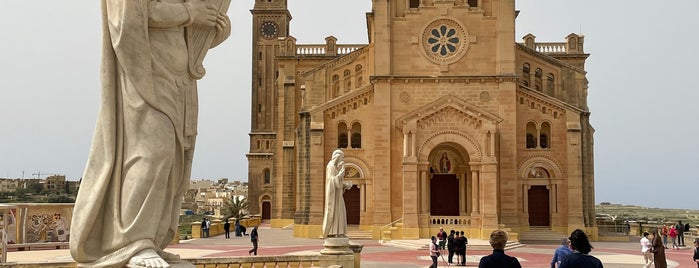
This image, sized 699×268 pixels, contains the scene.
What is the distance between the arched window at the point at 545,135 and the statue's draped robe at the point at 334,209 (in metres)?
26.8

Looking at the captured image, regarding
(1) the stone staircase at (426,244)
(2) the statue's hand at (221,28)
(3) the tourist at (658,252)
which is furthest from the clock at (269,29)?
(2) the statue's hand at (221,28)

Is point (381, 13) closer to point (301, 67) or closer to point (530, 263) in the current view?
point (301, 67)

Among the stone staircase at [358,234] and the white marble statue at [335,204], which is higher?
the white marble statue at [335,204]

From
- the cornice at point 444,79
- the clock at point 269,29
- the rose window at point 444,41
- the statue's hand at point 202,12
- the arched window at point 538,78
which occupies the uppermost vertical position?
the clock at point 269,29

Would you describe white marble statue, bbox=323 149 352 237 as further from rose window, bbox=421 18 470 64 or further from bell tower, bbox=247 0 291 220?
bell tower, bbox=247 0 291 220

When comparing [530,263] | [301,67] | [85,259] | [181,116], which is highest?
[301,67]

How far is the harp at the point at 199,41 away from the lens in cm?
607

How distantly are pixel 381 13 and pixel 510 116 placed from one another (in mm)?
10164

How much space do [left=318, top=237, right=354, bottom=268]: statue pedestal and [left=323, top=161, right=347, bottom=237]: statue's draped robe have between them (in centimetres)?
40

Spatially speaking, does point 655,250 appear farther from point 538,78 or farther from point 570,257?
point 538,78

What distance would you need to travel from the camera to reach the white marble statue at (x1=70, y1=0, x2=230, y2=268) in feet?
18.4

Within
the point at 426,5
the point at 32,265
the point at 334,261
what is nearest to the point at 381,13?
the point at 426,5

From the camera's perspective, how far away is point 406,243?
38656mm

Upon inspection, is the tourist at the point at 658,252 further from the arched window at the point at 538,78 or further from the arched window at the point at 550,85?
the arched window at the point at 538,78
